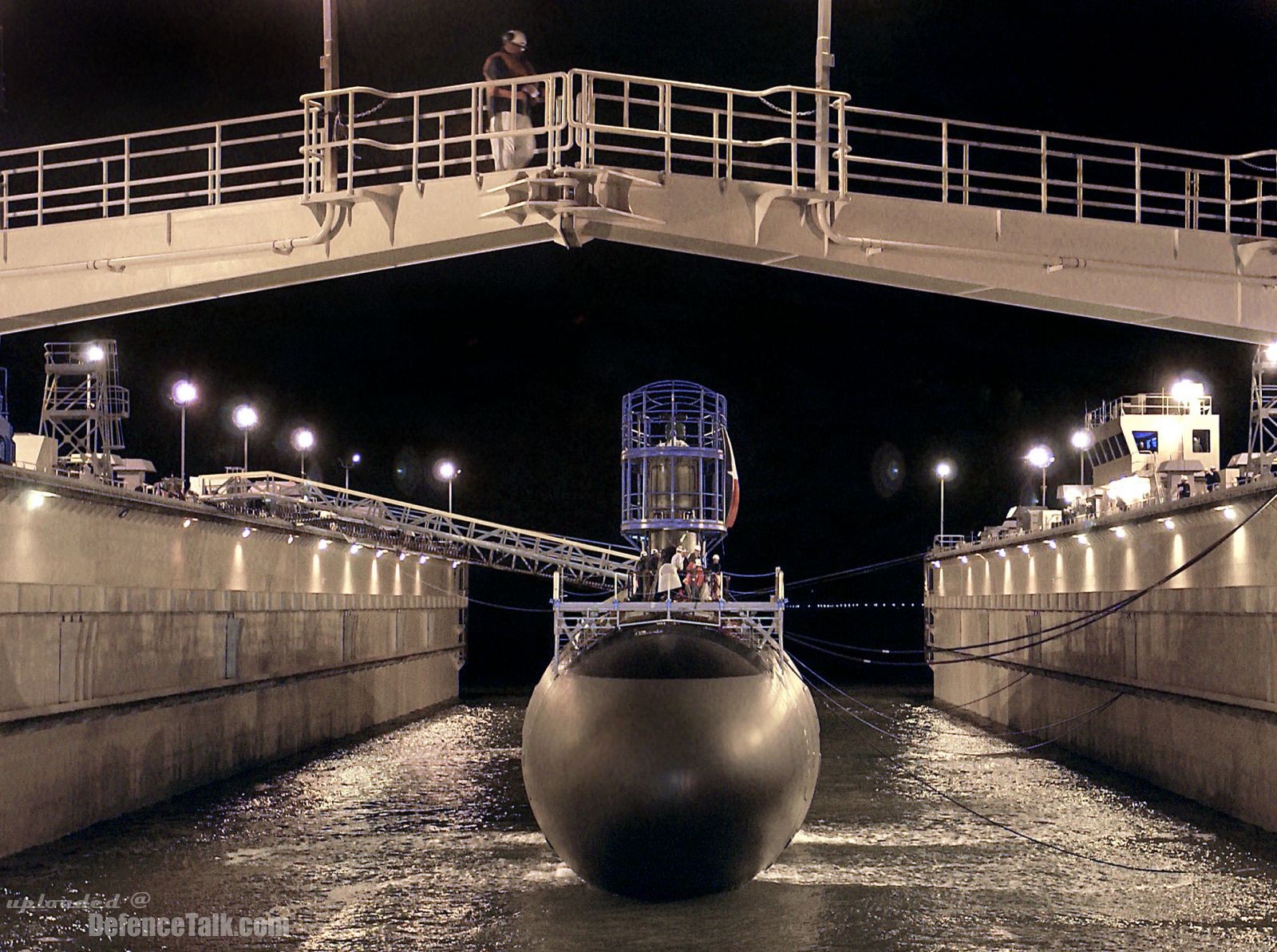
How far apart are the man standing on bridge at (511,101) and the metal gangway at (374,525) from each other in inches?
982

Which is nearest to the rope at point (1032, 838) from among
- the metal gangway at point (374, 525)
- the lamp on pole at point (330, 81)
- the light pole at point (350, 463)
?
the metal gangway at point (374, 525)

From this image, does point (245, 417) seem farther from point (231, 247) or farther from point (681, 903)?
point (681, 903)

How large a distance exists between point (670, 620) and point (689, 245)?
5870mm

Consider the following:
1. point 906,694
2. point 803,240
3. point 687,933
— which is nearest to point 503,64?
point 803,240

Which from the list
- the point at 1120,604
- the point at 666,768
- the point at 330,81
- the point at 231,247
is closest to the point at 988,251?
the point at 666,768

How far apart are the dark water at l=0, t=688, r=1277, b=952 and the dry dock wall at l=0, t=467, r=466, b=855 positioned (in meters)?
1.14

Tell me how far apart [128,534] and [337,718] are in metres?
14.8

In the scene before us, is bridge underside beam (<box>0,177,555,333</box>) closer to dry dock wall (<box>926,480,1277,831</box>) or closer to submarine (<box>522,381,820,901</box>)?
submarine (<box>522,381,820,901</box>)

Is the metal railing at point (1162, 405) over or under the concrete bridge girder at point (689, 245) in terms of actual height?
over

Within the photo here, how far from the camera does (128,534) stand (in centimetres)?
3775

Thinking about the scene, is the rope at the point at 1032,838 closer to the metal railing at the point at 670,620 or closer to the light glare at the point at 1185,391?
the metal railing at the point at 670,620

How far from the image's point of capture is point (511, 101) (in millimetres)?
20969

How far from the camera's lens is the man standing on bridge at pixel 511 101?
20.9 metres

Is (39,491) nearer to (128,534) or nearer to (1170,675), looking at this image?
(128,534)
